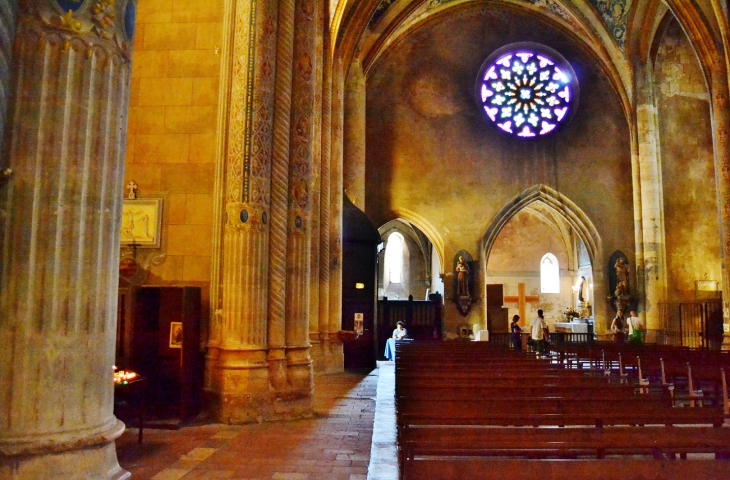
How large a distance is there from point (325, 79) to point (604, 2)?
38.2 ft

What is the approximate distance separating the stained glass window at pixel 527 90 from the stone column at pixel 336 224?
27.1 feet

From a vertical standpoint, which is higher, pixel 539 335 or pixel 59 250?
pixel 59 250

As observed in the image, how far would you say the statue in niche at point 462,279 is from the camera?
21.3 meters

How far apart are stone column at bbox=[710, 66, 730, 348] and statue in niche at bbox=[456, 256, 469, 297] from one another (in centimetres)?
809

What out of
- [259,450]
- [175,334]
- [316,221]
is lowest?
[259,450]

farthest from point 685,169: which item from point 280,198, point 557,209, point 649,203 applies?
point 280,198

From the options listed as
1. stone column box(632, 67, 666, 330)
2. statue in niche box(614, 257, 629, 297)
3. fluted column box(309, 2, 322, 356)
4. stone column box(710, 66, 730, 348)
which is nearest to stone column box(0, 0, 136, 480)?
fluted column box(309, 2, 322, 356)

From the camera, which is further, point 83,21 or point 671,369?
point 671,369

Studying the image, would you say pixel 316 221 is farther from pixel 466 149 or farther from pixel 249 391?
pixel 466 149

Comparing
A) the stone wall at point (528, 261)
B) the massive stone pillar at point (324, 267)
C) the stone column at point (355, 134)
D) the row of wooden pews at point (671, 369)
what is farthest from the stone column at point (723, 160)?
the stone wall at point (528, 261)

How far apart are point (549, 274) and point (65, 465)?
29.9 m

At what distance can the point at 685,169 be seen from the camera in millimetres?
20922

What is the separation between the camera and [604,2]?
20.5 m

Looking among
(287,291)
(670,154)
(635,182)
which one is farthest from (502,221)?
(287,291)
